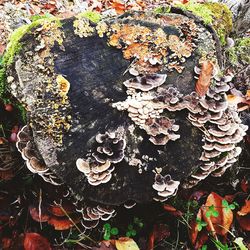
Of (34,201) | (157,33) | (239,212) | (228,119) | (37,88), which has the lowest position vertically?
(34,201)

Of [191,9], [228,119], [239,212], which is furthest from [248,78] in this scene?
[239,212]

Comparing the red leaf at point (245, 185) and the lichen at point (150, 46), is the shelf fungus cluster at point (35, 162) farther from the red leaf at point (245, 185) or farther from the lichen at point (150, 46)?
the red leaf at point (245, 185)

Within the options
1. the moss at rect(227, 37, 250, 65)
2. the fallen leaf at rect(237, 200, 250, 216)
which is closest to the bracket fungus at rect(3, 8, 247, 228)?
the fallen leaf at rect(237, 200, 250, 216)

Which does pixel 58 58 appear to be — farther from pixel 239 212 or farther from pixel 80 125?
pixel 239 212

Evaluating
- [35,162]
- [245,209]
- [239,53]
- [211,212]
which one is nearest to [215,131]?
[211,212]

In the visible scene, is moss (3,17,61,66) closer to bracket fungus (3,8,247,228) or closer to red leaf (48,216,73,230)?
bracket fungus (3,8,247,228)

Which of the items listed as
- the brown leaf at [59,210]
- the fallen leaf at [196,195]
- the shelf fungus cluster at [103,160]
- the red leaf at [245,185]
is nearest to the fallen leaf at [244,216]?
the red leaf at [245,185]

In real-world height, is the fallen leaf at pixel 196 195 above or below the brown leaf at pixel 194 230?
above
